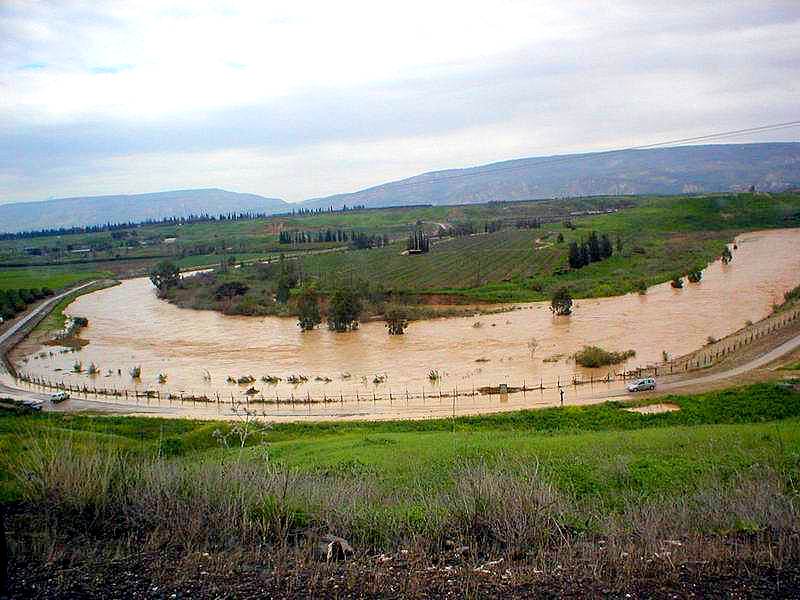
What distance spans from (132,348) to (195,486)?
36.8 metres

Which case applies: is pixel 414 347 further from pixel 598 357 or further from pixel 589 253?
pixel 589 253

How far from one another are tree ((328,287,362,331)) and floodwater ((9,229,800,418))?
93cm

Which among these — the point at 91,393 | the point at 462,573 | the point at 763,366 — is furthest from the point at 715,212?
the point at 462,573

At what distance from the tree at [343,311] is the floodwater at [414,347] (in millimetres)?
927

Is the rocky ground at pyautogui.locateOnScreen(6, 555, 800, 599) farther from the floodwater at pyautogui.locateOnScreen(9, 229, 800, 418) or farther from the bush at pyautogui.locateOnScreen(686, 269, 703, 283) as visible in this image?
the bush at pyautogui.locateOnScreen(686, 269, 703, 283)

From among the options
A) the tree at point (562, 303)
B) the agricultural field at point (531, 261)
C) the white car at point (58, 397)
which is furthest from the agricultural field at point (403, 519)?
the agricultural field at point (531, 261)

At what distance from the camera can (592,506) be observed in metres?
8.05

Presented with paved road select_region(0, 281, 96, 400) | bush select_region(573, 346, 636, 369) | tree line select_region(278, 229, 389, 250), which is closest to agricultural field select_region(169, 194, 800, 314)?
tree line select_region(278, 229, 389, 250)

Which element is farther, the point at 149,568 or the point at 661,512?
the point at 661,512

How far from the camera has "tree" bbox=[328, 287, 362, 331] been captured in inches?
1668

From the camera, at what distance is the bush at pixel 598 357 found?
30.0 m

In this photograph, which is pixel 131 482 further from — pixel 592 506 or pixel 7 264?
pixel 7 264

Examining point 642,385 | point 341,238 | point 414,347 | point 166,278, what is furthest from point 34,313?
point 341,238

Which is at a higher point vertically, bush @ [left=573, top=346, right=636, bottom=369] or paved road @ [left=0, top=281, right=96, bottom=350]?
paved road @ [left=0, top=281, right=96, bottom=350]
